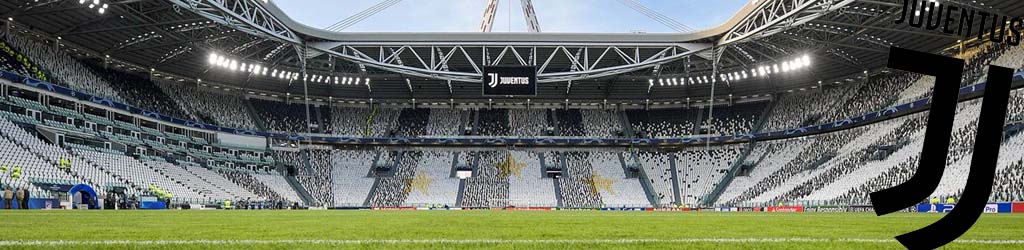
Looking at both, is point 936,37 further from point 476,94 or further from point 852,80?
point 476,94

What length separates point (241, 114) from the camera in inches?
2469

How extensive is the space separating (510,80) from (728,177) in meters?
24.6

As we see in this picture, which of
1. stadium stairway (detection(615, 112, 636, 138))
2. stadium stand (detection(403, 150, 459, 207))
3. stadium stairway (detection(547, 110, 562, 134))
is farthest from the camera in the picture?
stadium stairway (detection(547, 110, 562, 134))

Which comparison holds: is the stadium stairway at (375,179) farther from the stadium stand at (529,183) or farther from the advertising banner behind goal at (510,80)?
the advertising banner behind goal at (510,80)

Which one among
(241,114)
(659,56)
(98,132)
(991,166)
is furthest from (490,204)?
(991,166)

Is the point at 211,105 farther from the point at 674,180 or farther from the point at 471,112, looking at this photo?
the point at 674,180

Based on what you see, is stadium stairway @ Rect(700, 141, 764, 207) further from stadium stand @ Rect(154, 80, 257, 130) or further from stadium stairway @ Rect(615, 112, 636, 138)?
stadium stand @ Rect(154, 80, 257, 130)

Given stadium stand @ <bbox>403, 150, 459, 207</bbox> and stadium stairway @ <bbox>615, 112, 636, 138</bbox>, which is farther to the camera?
stadium stairway @ <bbox>615, 112, 636, 138</bbox>

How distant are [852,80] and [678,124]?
49.2ft

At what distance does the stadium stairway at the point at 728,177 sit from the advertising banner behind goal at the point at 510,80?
2183 cm
